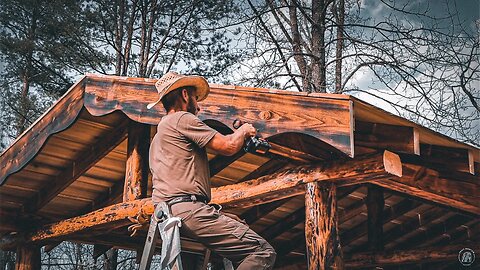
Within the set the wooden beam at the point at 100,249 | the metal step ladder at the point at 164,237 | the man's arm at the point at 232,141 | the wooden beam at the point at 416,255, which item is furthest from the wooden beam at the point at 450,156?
the wooden beam at the point at 100,249

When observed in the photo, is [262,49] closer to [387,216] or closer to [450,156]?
[387,216]

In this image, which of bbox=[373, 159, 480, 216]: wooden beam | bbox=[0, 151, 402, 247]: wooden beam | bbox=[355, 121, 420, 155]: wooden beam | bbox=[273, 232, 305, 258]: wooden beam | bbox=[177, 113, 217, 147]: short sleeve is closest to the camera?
bbox=[177, 113, 217, 147]: short sleeve

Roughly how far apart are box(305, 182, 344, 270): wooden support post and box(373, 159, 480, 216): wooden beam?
0.93 m

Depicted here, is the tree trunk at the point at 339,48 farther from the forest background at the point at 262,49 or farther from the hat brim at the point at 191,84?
the hat brim at the point at 191,84

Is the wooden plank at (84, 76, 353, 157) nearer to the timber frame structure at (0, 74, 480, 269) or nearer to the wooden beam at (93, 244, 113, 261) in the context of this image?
the timber frame structure at (0, 74, 480, 269)

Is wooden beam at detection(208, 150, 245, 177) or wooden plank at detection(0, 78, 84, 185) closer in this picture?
wooden plank at detection(0, 78, 84, 185)

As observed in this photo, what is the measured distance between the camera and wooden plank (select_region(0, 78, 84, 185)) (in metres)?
7.97

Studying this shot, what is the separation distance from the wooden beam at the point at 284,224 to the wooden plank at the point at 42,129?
13.7 feet

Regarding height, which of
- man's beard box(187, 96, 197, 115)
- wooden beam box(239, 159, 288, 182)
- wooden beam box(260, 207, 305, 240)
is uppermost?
wooden beam box(239, 159, 288, 182)

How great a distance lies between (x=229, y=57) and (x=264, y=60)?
3.44m

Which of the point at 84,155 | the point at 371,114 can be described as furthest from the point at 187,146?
the point at 84,155

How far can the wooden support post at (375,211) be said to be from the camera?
32.3 feet

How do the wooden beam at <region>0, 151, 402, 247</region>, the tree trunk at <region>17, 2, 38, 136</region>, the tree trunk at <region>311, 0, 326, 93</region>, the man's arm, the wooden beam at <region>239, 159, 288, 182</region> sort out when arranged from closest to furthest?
the man's arm
the wooden beam at <region>0, 151, 402, 247</region>
the wooden beam at <region>239, 159, 288, 182</region>
the tree trunk at <region>311, 0, 326, 93</region>
the tree trunk at <region>17, 2, 38, 136</region>

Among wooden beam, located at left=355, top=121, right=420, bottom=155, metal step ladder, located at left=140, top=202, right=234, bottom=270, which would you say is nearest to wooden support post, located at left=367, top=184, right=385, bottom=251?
wooden beam, located at left=355, top=121, right=420, bottom=155
